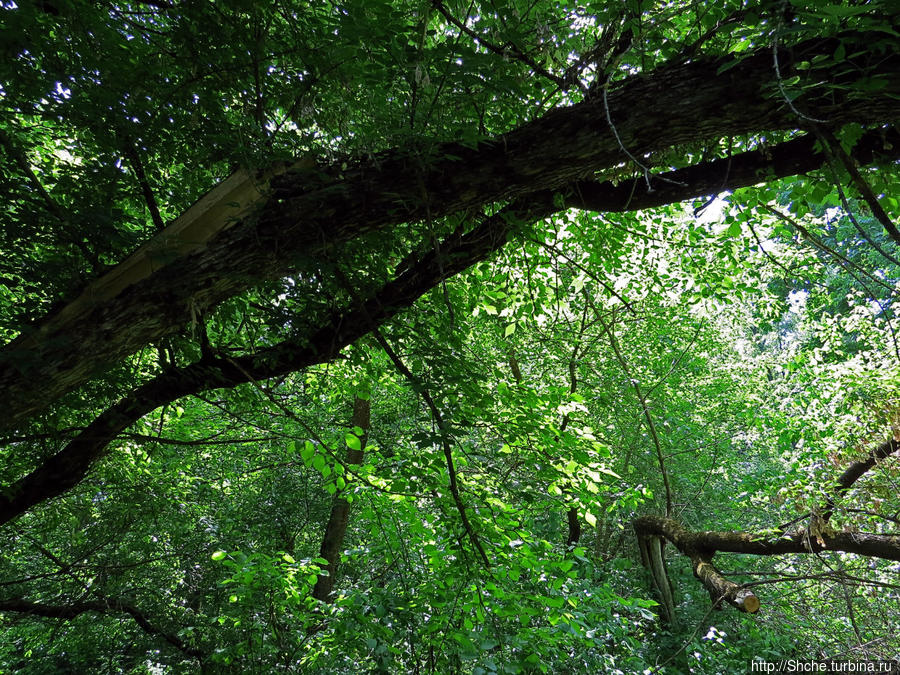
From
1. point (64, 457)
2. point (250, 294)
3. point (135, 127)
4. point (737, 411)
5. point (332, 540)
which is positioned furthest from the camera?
point (737, 411)

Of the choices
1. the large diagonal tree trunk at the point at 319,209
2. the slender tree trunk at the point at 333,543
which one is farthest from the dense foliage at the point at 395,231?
the slender tree trunk at the point at 333,543

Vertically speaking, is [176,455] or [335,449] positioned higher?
[176,455]

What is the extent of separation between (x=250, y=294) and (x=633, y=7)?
2122 mm

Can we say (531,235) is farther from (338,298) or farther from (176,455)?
(176,455)

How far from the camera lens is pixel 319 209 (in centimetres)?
186

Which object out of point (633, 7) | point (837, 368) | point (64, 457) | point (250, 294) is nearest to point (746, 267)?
point (837, 368)

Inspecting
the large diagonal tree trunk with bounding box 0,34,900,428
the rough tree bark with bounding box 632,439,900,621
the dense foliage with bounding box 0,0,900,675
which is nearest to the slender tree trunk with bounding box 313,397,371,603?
the dense foliage with bounding box 0,0,900,675

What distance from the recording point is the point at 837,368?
5090 millimetres

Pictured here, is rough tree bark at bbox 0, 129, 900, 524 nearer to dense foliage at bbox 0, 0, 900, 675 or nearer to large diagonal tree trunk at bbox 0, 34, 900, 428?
dense foliage at bbox 0, 0, 900, 675

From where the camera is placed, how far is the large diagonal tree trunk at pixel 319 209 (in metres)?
1.66

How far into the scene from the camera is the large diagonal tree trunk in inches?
65.4

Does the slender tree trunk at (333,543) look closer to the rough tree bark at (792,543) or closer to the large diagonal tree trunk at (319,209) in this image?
the rough tree bark at (792,543)

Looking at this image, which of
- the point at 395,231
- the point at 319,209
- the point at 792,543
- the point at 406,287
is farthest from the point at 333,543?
the point at 319,209

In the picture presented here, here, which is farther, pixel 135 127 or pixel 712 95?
pixel 135 127
